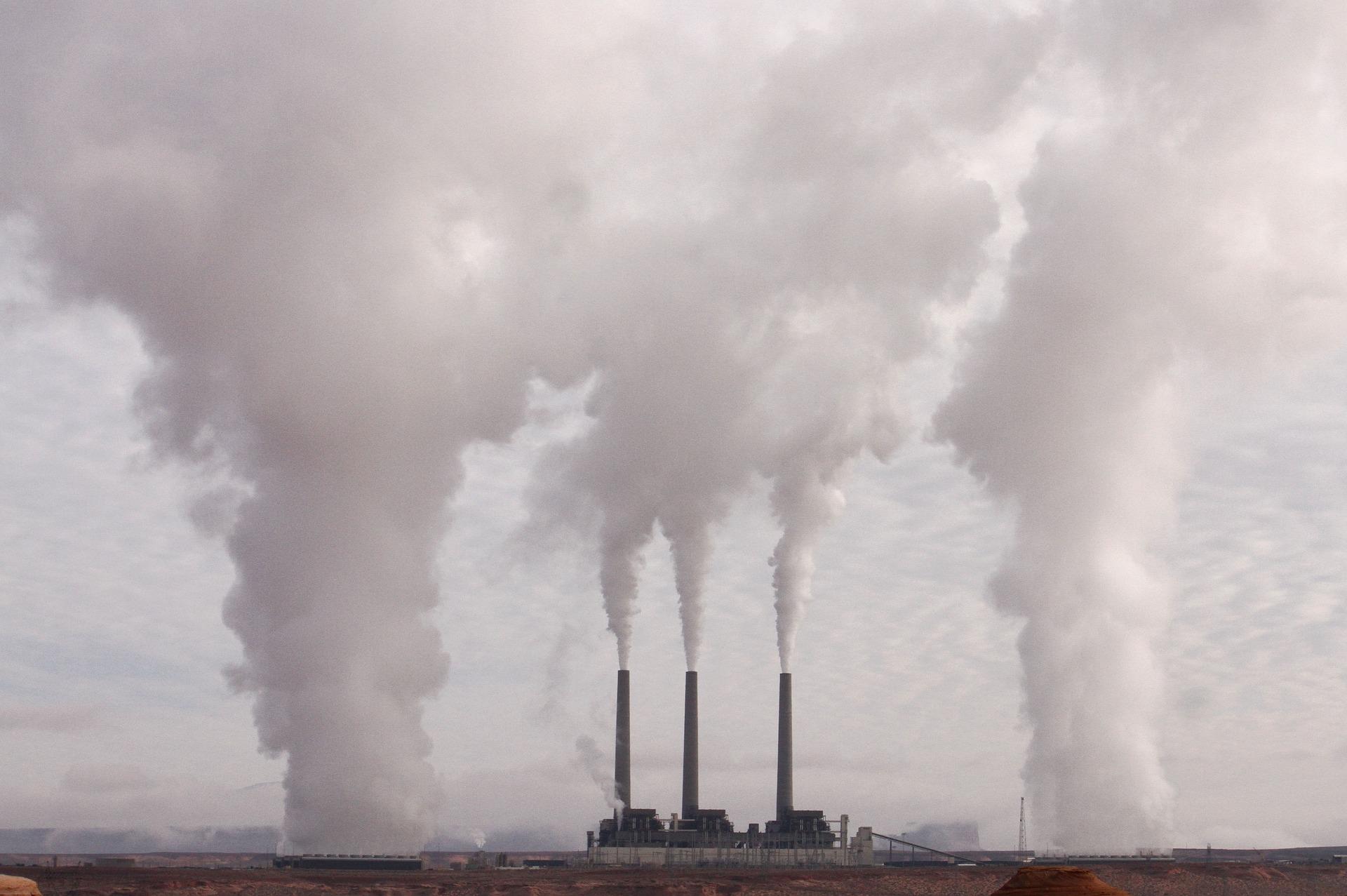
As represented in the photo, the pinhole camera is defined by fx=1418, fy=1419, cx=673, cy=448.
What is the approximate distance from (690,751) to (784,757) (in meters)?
12.1

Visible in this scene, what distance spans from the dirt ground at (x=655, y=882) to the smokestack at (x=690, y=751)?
2301 cm

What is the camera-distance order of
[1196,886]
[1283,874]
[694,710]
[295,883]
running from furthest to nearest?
[694,710], [1283,874], [1196,886], [295,883]

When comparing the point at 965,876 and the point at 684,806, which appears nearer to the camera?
the point at 965,876

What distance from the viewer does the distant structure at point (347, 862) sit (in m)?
147

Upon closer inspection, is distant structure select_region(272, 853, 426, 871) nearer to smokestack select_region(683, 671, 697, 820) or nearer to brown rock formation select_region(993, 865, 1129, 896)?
smokestack select_region(683, 671, 697, 820)

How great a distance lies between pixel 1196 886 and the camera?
143m

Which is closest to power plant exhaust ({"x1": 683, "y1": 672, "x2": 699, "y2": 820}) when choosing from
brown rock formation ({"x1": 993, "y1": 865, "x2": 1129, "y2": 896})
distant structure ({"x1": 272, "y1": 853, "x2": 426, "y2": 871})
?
distant structure ({"x1": 272, "y1": 853, "x2": 426, "y2": 871})

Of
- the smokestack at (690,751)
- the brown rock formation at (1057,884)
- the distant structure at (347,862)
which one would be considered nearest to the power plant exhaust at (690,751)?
the smokestack at (690,751)

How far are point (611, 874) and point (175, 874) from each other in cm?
4243

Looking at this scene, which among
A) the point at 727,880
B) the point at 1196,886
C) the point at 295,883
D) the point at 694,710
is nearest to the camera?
the point at 295,883

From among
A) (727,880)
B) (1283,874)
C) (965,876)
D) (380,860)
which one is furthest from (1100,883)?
(1283,874)

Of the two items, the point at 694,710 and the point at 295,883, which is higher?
the point at 694,710

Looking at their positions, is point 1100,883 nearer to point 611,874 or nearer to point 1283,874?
point 611,874

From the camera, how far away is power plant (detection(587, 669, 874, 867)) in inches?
6969
